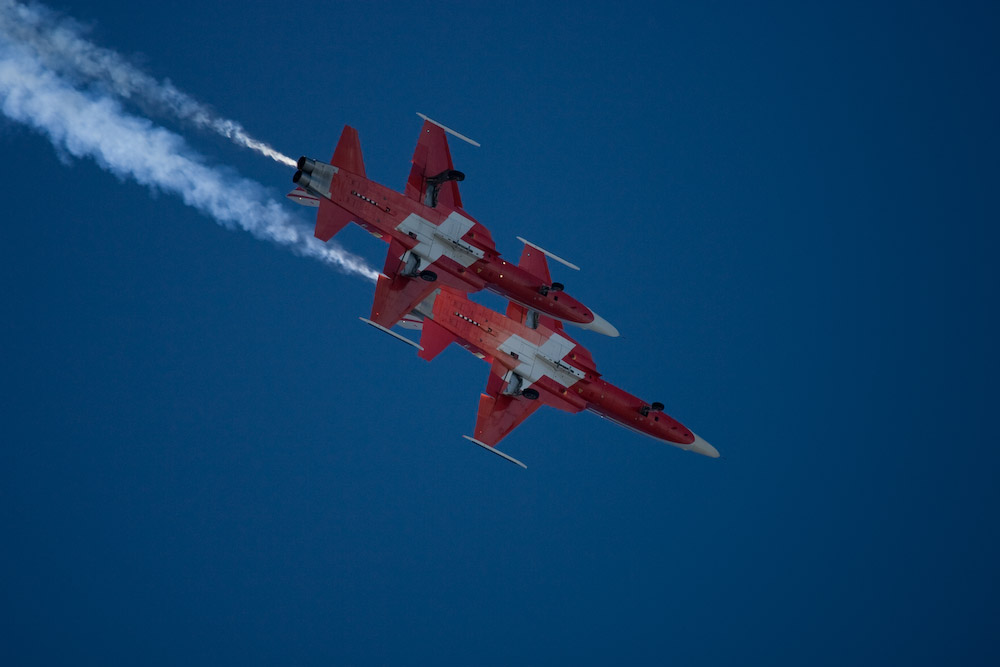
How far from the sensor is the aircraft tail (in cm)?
4053

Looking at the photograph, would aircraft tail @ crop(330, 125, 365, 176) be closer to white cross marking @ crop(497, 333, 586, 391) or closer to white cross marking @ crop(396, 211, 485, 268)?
white cross marking @ crop(396, 211, 485, 268)

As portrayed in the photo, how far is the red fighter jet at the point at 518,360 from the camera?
4434cm

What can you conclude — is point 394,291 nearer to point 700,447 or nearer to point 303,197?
point 303,197

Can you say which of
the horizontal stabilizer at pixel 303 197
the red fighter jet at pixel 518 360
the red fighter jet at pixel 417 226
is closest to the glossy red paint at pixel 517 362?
the red fighter jet at pixel 518 360

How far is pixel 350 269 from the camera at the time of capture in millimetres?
47219

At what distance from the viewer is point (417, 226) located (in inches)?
1641

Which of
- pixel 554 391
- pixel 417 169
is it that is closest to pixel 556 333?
pixel 554 391

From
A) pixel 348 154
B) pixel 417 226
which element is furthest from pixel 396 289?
pixel 348 154

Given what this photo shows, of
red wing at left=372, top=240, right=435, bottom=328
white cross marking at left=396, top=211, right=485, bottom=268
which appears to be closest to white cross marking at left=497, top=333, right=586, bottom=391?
white cross marking at left=396, top=211, right=485, bottom=268

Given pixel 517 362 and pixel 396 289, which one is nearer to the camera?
pixel 396 289

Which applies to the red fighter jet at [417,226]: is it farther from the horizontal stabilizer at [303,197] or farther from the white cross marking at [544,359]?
the white cross marking at [544,359]

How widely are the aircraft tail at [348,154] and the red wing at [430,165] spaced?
2.53m

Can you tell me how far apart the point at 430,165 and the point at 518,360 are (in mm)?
8933

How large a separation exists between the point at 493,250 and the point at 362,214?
5.56 m
